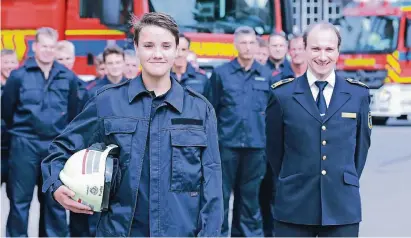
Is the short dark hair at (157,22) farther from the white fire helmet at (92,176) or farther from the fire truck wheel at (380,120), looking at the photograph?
the fire truck wheel at (380,120)

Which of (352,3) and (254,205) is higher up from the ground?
(352,3)

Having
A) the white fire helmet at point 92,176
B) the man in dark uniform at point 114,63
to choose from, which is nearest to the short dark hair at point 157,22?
the white fire helmet at point 92,176

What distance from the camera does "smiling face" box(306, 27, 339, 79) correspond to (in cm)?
444

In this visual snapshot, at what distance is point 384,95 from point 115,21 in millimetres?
10729

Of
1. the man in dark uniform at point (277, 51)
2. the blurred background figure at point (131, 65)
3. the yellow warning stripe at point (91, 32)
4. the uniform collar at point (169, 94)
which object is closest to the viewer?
the uniform collar at point (169, 94)

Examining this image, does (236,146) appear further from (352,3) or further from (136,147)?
(352,3)

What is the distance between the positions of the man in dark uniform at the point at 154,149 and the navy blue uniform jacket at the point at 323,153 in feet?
3.33

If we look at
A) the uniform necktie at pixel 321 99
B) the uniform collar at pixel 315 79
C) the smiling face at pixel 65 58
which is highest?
the smiling face at pixel 65 58

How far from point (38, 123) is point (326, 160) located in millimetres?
3342

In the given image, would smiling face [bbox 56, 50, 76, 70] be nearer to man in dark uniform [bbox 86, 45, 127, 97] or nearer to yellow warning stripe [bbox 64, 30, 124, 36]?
man in dark uniform [bbox 86, 45, 127, 97]

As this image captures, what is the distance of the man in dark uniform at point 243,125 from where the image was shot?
784 centimetres

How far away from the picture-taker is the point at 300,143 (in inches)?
179

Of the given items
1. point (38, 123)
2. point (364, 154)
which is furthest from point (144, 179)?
point (38, 123)

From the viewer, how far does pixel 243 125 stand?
7.84 m
